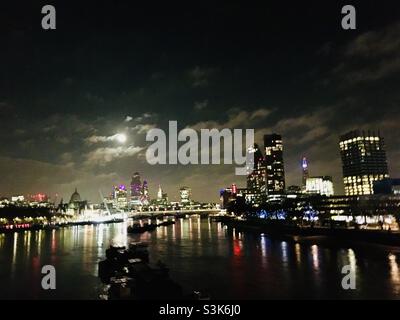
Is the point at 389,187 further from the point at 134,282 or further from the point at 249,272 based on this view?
the point at 134,282

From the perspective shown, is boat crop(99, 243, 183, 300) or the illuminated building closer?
boat crop(99, 243, 183, 300)

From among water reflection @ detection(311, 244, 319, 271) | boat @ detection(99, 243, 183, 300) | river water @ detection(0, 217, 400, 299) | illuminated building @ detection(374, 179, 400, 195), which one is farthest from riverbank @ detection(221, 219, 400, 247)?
illuminated building @ detection(374, 179, 400, 195)

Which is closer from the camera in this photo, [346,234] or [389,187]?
[346,234]

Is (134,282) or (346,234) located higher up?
(134,282)

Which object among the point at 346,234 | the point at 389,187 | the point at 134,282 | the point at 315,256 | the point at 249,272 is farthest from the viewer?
the point at 389,187

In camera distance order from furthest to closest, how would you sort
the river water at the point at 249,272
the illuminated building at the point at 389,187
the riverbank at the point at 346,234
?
1. the illuminated building at the point at 389,187
2. the riverbank at the point at 346,234
3. the river water at the point at 249,272

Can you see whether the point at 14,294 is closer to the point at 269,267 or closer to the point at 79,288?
the point at 79,288

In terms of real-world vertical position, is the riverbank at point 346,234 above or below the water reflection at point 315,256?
above

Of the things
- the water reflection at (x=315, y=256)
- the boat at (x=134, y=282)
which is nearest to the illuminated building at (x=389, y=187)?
the water reflection at (x=315, y=256)

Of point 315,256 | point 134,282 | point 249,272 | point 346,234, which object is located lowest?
point 315,256

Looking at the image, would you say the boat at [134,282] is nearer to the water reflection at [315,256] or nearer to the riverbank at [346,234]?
the water reflection at [315,256]

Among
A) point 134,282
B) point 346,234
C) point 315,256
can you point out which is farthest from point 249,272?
point 346,234

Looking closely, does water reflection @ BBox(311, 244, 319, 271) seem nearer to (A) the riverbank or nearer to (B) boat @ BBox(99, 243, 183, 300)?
(A) the riverbank

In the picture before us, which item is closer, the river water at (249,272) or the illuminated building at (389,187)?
the river water at (249,272)
